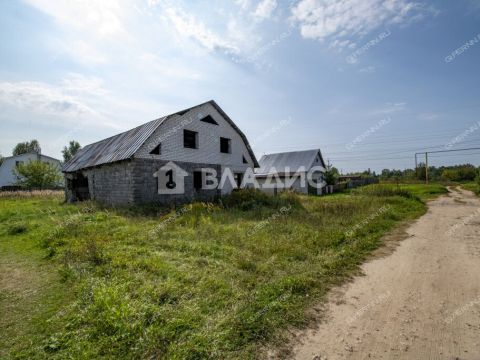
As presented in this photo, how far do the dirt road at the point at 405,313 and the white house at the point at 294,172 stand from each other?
22.2 meters

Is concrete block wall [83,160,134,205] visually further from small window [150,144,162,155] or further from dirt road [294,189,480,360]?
dirt road [294,189,480,360]

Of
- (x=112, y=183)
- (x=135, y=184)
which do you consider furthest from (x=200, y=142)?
(x=112, y=183)

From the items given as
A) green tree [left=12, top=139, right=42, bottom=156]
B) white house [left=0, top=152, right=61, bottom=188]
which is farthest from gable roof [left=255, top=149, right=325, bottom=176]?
green tree [left=12, top=139, right=42, bottom=156]

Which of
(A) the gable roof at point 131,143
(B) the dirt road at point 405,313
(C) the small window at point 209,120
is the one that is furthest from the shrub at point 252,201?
(B) the dirt road at point 405,313

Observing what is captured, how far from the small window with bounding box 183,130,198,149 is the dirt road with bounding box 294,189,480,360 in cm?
1219

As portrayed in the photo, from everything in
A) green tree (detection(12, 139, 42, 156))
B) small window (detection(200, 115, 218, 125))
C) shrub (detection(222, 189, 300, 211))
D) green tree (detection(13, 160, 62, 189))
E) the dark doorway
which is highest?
green tree (detection(12, 139, 42, 156))

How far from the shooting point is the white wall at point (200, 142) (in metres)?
13.5

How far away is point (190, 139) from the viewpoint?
15.4m

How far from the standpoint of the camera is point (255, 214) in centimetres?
1106

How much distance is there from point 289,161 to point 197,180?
1675 cm

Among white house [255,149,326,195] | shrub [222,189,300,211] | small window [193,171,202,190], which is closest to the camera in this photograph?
shrub [222,189,300,211]

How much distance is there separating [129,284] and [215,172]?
12.7 metres

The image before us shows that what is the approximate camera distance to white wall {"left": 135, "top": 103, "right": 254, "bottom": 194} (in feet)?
44.2

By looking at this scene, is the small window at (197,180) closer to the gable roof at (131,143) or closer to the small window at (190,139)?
the small window at (190,139)
